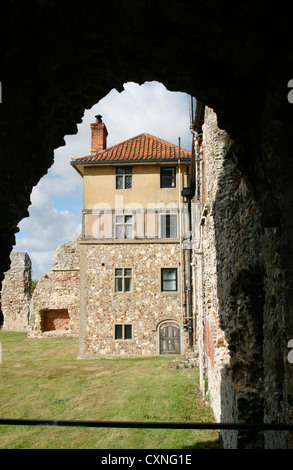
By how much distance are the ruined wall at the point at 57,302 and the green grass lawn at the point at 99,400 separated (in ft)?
23.6

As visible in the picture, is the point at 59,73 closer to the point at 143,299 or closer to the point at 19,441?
the point at 19,441

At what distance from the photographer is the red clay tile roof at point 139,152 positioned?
18062 mm

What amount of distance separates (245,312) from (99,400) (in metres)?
6.81

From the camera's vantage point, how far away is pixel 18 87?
3.01m

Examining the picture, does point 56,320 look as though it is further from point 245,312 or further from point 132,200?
point 245,312

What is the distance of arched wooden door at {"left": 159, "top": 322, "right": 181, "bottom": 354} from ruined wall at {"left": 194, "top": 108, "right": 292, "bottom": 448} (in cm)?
A: 951

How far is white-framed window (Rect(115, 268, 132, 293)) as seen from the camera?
17.3 metres

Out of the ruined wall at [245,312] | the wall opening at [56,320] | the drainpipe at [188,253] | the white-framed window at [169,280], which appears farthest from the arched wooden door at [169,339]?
the wall opening at [56,320]

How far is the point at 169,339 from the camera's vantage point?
16.8 meters

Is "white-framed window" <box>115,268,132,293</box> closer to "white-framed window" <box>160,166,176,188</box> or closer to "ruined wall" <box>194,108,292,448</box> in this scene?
"white-framed window" <box>160,166,176,188</box>

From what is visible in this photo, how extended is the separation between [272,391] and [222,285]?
319 centimetres

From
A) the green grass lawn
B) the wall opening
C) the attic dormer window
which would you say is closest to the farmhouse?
the attic dormer window
